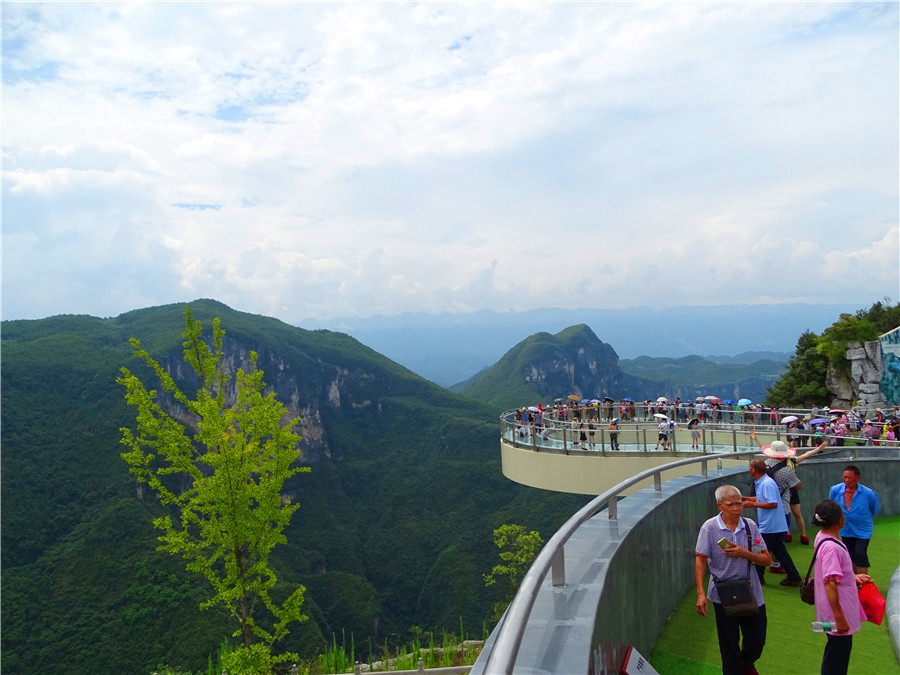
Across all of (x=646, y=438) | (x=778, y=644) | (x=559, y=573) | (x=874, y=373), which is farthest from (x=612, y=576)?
(x=874, y=373)

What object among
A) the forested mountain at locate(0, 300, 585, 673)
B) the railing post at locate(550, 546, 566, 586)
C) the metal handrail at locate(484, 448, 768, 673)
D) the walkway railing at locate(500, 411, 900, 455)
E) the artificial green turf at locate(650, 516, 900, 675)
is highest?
the metal handrail at locate(484, 448, 768, 673)

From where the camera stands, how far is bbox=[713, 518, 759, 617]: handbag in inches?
159

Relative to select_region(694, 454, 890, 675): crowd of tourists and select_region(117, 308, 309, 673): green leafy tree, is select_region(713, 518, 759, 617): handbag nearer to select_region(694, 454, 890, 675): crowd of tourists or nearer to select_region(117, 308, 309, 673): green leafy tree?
select_region(694, 454, 890, 675): crowd of tourists

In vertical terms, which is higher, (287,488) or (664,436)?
(664,436)

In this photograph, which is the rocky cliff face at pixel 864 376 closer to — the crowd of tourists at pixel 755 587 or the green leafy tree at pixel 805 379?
the green leafy tree at pixel 805 379

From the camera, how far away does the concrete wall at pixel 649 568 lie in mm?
3580

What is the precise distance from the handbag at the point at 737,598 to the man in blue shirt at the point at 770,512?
6.59 ft

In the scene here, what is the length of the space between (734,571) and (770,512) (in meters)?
2.34

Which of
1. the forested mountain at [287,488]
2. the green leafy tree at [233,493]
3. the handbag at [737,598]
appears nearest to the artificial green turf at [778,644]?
the handbag at [737,598]

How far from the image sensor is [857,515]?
18.9ft

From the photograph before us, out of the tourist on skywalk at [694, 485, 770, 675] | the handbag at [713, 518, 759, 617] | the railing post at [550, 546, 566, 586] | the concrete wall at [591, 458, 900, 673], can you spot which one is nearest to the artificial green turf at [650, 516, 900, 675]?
the concrete wall at [591, 458, 900, 673]

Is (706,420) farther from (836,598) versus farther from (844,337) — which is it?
(844,337)

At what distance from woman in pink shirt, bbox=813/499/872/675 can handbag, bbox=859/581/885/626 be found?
0.23ft

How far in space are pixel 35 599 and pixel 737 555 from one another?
74.6m
